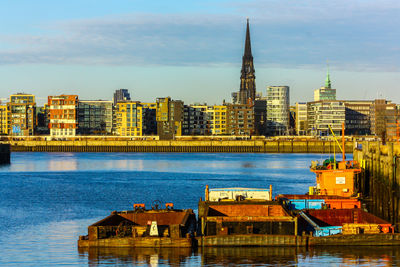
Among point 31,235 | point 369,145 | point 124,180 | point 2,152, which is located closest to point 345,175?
point 369,145

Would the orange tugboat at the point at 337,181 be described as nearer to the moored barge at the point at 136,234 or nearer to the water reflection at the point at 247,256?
the moored barge at the point at 136,234

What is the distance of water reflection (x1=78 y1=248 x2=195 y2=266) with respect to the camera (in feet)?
108

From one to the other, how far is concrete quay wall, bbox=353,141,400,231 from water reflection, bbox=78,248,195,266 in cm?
1436

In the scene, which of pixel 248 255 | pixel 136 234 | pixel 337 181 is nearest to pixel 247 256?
pixel 248 255

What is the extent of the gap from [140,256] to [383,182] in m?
21.1

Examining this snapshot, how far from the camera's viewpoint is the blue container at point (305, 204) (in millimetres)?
45406

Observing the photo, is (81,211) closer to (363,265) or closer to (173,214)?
(173,214)

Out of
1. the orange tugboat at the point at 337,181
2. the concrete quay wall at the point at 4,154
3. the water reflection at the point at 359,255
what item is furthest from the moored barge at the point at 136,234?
the concrete quay wall at the point at 4,154

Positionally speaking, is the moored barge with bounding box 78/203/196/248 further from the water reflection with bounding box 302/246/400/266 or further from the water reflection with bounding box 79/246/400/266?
the water reflection with bounding box 302/246/400/266

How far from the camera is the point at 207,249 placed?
1377 inches

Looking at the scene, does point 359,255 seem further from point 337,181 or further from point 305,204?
point 337,181

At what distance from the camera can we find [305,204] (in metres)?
45.8

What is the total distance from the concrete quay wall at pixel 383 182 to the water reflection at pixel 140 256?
47.1ft

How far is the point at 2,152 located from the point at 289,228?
386 ft
